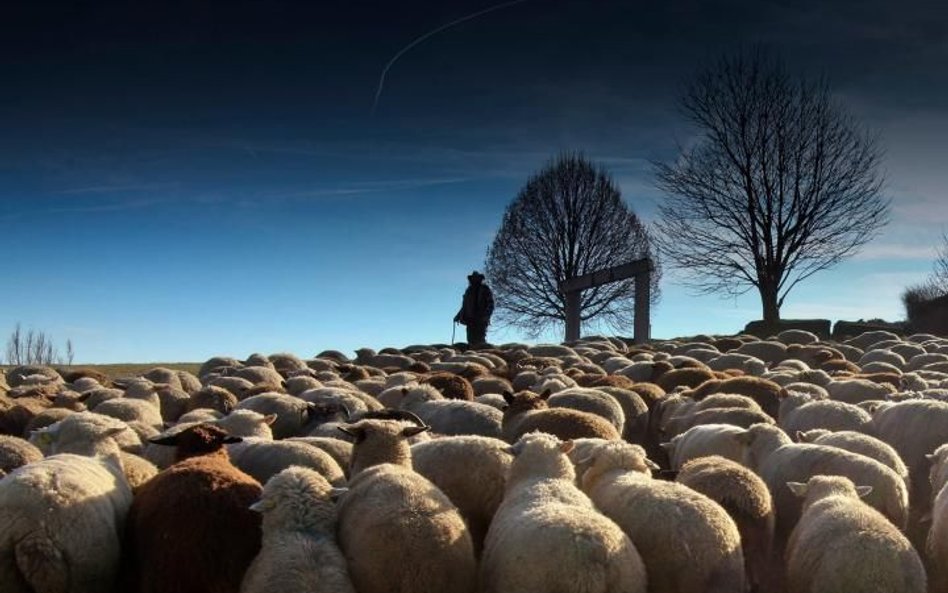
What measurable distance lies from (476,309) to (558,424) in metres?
24.5

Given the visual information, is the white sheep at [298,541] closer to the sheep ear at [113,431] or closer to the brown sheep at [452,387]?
the sheep ear at [113,431]

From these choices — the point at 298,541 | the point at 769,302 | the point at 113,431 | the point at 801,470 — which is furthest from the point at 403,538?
the point at 769,302

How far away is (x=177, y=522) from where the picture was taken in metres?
5.84

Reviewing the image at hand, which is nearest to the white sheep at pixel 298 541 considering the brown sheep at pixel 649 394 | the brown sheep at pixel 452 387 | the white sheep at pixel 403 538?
the white sheep at pixel 403 538

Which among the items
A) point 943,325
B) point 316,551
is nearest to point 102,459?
point 316,551

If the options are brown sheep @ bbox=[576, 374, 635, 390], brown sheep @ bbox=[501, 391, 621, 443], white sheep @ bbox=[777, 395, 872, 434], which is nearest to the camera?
brown sheep @ bbox=[501, 391, 621, 443]

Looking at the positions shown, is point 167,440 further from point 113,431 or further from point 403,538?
point 403,538

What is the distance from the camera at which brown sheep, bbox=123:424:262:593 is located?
5.65 m

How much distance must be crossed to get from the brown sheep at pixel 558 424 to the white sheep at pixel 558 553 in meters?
3.00

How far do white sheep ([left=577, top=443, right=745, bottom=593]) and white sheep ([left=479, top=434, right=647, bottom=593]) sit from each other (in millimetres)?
322

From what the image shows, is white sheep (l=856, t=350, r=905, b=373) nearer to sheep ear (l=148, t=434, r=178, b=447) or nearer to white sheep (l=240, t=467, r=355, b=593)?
sheep ear (l=148, t=434, r=178, b=447)

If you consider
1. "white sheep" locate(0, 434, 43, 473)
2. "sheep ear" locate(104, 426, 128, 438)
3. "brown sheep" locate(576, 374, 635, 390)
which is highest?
"brown sheep" locate(576, 374, 635, 390)

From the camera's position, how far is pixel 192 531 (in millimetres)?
5797

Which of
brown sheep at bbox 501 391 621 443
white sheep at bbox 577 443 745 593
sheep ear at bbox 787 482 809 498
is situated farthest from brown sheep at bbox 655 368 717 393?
white sheep at bbox 577 443 745 593
